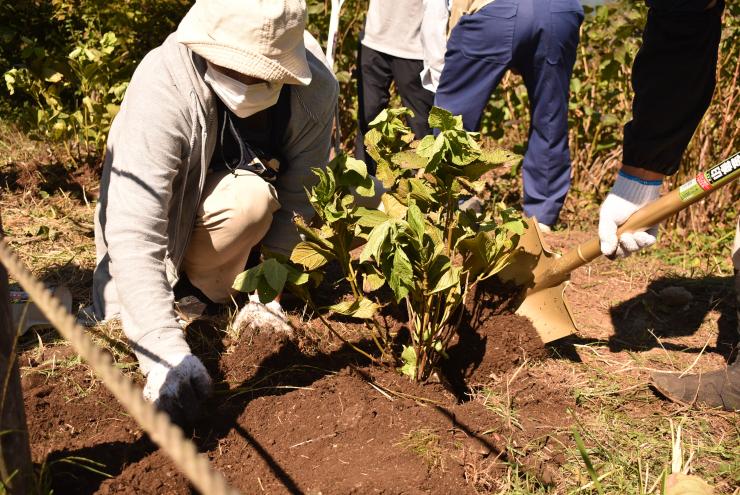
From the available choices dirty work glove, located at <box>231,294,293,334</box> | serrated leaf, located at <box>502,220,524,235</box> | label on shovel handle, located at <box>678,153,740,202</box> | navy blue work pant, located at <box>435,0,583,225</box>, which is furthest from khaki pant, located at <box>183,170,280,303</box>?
label on shovel handle, located at <box>678,153,740,202</box>

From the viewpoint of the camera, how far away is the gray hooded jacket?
75.3 inches

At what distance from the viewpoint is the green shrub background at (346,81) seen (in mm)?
3645

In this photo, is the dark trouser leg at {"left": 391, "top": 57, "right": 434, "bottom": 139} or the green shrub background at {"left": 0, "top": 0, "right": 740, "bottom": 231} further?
the dark trouser leg at {"left": 391, "top": 57, "right": 434, "bottom": 139}

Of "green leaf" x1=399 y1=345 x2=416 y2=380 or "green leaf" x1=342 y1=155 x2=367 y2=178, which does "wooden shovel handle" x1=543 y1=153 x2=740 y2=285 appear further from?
"green leaf" x1=342 y1=155 x2=367 y2=178

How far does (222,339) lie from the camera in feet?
8.00

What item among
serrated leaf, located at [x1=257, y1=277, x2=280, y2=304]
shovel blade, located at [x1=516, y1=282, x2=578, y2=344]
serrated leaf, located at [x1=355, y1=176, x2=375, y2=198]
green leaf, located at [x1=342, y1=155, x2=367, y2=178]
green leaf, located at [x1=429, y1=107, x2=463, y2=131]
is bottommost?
shovel blade, located at [x1=516, y1=282, x2=578, y2=344]

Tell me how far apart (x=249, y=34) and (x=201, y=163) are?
50cm

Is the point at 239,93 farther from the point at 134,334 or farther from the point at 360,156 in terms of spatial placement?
the point at 360,156

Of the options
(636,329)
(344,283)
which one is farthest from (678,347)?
(344,283)

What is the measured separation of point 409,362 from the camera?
223 centimetres

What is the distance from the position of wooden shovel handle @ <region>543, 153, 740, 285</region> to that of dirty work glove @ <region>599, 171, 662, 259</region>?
3cm

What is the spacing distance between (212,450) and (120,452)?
0.75 feet

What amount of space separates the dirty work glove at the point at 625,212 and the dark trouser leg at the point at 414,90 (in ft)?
5.33

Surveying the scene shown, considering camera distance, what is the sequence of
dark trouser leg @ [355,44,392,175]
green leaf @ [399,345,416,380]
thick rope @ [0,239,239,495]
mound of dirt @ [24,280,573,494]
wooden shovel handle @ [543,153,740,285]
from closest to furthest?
thick rope @ [0,239,239,495]
mound of dirt @ [24,280,573,494]
wooden shovel handle @ [543,153,740,285]
green leaf @ [399,345,416,380]
dark trouser leg @ [355,44,392,175]
